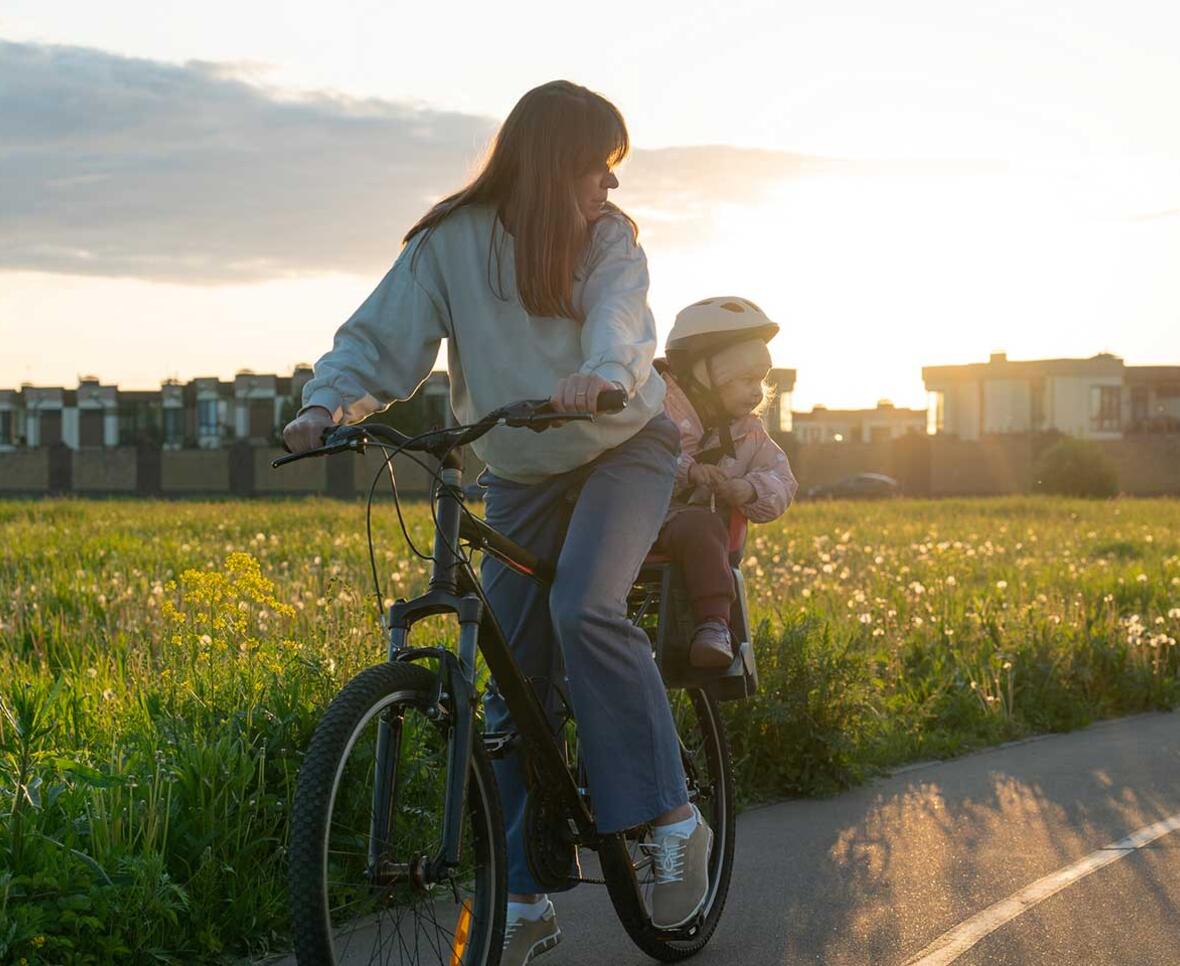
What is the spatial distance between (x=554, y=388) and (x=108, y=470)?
7881 cm

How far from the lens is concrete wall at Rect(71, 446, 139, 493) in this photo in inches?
3123

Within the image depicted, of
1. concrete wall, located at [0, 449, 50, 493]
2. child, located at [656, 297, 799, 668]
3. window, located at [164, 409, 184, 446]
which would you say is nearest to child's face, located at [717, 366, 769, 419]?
child, located at [656, 297, 799, 668]

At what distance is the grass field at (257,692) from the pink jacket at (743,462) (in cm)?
152

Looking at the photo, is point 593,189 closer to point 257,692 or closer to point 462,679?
point 462,679

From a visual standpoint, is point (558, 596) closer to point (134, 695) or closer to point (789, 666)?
point (134, 695)

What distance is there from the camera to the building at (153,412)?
94125 millimetres

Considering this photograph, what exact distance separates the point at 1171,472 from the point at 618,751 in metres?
76.4

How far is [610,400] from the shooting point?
12.5 ft

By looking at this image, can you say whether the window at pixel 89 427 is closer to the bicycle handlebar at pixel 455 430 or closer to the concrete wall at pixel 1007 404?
the concrete wall at pixel 1007 404

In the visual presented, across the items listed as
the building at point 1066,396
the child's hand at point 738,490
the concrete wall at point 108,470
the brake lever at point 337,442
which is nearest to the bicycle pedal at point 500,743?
the brake lever at point 337,442

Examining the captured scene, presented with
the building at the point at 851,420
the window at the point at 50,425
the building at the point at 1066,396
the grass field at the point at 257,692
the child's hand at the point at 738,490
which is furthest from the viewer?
the building at the point at 851,420

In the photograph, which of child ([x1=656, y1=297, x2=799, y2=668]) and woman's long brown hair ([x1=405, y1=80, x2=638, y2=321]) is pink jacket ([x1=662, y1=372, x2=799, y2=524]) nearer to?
child ([x1=656, y1=297, x2=799, y2=668])

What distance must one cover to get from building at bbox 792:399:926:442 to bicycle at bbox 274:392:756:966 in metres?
118

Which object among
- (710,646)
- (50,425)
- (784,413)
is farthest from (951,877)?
(50,425)
